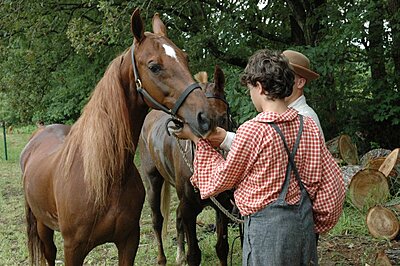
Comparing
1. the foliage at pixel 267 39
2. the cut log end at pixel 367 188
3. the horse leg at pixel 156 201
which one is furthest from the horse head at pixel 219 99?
the cut log end at pixel 367 188

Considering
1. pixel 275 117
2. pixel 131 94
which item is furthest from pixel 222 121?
pixel 275 117

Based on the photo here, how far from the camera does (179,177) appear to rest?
3969 mm

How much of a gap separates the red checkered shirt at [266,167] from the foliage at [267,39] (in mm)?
3949

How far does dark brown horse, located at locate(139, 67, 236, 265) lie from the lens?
3705 mm

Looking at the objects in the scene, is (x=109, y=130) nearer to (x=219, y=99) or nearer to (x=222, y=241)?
(x=219, y=99)

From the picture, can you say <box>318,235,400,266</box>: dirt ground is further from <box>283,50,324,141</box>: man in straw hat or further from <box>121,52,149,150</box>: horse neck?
<box>121,52,149,150</box>: horse neck

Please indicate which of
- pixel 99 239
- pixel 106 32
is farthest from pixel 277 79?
pixel 106 32

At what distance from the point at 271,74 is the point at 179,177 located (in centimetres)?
226

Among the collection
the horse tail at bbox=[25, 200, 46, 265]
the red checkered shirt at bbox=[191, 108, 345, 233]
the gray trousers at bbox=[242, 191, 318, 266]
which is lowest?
the horse tail at bbox=[25, 200, 46, 265]

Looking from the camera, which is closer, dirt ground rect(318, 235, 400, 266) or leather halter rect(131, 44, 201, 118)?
leather halter rect(131, 44, 201, 118)

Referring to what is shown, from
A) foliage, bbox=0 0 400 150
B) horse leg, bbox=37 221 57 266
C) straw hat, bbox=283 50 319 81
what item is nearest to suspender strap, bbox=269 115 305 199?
straw hat, bbox=283 50 319 81

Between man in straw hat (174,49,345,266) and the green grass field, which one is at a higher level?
man in straw hat (174,49,345,266)

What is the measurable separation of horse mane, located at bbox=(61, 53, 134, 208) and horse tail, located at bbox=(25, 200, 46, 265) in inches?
57.3

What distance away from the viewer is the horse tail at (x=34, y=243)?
3859 millimetres
